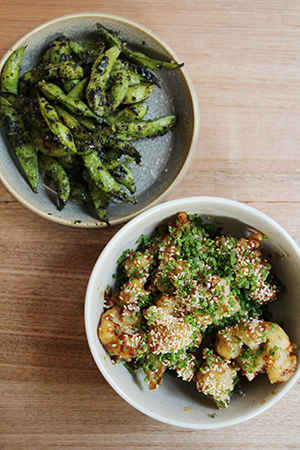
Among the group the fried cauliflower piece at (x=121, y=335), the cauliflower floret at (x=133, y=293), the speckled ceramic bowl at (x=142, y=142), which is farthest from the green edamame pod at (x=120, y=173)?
the fried cauliflower piece at (x=121, y=335)

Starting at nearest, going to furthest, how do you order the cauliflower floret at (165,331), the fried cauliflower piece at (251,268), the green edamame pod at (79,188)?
1. the cauliflower floret at (165,331)
2. the fried cauliflower piece at (251,268)
3. the green edamame pod at (79,188)

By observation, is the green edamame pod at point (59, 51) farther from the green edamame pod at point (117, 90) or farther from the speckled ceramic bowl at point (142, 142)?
the green edamame pod at point (117, 90)

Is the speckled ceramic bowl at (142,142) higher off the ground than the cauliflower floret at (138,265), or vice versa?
the speckled ceramic bowl at (142,142)

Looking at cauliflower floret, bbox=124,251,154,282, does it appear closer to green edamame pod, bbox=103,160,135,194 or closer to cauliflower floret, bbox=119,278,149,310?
cauliflower floret, bbox=119,278,149,310

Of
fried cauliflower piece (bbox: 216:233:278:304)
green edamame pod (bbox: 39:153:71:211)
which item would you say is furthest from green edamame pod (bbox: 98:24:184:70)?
fried cauliflower piece (bbox: 216:233:278:304)

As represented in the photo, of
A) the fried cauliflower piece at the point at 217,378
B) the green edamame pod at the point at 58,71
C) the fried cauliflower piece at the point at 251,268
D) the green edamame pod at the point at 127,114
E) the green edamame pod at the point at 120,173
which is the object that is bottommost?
the fried cauliflower piece at the point at 217,378

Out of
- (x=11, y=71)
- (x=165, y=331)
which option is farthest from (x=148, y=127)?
(x=165, y=331)
